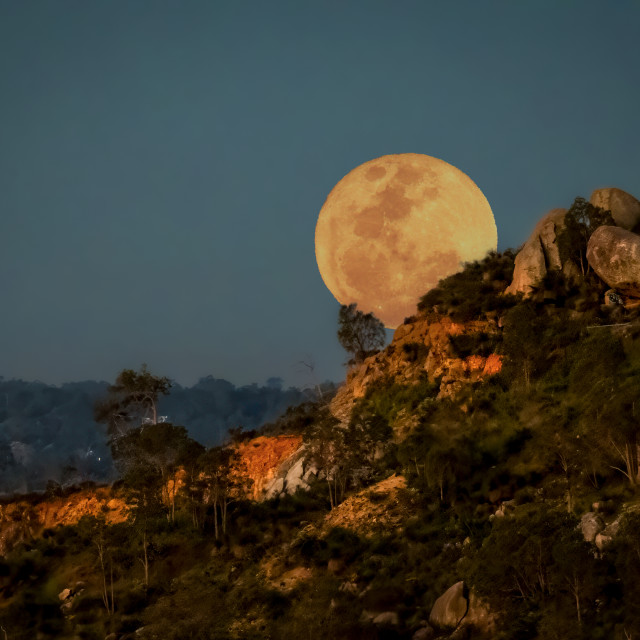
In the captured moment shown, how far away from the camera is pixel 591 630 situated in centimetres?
1914

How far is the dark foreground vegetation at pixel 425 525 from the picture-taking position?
21922 mm

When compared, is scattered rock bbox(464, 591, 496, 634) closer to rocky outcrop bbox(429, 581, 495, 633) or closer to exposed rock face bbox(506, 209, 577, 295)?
rocky outcrop bbox(429, 581, 495, 633)

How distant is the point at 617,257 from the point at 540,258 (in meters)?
5.04

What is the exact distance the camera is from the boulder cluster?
1549 inches

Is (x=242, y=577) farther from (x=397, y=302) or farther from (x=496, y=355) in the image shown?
(x=397, y=302)

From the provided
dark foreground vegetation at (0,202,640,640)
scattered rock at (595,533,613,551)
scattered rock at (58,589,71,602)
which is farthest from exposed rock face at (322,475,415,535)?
scattered rock at (58,589,71,602)

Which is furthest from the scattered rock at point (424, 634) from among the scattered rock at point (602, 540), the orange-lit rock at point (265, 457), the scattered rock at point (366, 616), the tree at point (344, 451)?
the orange-lit rock at point (265, 457)

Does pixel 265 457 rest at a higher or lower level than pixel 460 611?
higher

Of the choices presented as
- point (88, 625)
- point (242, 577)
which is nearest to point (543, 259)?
point (242, 577)

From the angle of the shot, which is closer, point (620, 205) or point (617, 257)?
point (617, 257)

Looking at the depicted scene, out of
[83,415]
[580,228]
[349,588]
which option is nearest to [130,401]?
[349,588]

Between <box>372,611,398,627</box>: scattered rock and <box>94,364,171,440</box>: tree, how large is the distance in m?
31.9

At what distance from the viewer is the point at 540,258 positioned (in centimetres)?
4350

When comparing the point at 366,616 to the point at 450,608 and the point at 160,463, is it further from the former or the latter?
the point at 160,463
